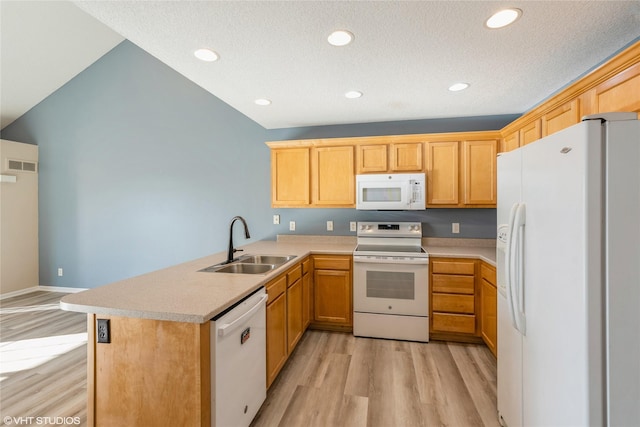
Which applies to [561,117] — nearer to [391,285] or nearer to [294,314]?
[391,285]

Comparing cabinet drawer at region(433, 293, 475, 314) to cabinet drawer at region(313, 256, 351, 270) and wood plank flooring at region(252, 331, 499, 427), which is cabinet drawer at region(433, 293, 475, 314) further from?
cabinet drawer at region(313, 256, 351, 270)

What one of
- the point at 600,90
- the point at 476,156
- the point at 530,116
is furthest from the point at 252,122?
the point at 600,90

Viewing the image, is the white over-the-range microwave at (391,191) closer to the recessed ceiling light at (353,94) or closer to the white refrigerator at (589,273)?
the recessed ceiling light at (353,94)

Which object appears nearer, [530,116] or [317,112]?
[530,116]

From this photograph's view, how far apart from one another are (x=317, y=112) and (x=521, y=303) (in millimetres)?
2633

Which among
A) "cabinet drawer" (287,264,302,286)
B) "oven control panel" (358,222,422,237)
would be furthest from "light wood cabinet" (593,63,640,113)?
"cabinet drawer" (287,264,302,286)

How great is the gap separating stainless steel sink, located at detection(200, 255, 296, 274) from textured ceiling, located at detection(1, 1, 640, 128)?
1.58 meters

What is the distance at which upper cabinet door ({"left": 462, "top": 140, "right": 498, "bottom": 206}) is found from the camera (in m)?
3.00

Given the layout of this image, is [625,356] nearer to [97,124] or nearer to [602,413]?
[602,413]

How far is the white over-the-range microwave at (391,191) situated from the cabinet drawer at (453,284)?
775mm

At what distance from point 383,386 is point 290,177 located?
2.41 metres

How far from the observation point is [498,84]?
2.42 metres

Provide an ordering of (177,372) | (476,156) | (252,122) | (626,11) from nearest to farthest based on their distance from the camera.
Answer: (177,372) < (626,11) < (476,156) < (252,122)

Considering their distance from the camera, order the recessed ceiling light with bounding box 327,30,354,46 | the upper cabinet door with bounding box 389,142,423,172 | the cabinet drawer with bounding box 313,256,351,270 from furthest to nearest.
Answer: the upper cabinet door with bounding box 389,142,423,172, the cabinet drawer with bounding box 313,256,351,270, the recessed ceiling light with bounding box 327,30,354,46
